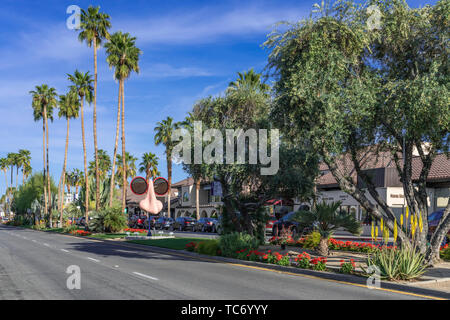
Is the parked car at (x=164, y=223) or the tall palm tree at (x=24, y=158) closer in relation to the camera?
the parked car at (x=164, y=223)

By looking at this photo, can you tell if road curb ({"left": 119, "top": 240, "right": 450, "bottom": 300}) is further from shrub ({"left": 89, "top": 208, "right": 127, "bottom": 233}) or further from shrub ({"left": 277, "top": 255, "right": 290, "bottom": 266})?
shrub ({"left": 89, "top": 208, "right": 127, "bottom": 233})

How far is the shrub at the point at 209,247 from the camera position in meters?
17.9

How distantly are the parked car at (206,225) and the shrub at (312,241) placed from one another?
82.4 ft

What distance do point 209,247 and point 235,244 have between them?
5.31 feet

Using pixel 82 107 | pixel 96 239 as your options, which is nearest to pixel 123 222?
pixel 96 239

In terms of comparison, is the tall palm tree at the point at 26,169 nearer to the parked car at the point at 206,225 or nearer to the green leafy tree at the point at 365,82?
the parked car at the point at 206,225

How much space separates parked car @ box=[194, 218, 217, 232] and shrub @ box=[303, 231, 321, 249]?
25.1 m

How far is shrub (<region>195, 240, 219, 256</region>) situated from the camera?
705 inches

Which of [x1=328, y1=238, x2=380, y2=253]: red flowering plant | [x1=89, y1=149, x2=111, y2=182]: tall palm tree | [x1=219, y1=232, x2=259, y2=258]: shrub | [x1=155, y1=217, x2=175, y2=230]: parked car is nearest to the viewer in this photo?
[x1=219, y1=232, x2=259, y2=258]: shrub

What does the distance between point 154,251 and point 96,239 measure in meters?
12.9

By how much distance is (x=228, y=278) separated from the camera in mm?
11867

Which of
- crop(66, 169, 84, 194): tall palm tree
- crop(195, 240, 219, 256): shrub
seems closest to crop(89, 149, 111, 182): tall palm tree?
crop(66, 169, 84, 194): tall palm tree

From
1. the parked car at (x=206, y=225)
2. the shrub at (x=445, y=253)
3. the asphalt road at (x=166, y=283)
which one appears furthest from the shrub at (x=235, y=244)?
the parked car at (x=206, y=225)
